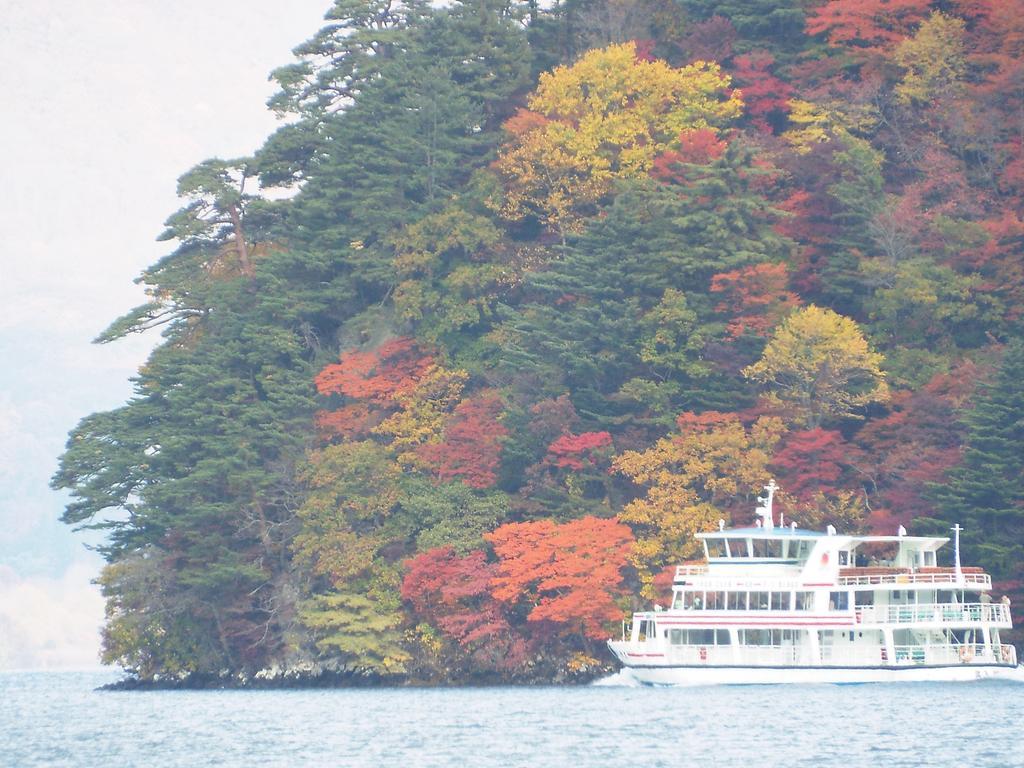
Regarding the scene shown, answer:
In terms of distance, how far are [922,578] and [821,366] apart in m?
8.78

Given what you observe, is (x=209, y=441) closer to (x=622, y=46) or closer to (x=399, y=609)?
(x=399, y=609)

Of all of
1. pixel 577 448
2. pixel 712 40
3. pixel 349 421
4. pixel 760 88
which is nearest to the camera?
pixel 577 448

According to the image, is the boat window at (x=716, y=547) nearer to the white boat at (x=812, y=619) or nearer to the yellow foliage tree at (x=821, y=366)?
the white boat at (x=812, y=619)

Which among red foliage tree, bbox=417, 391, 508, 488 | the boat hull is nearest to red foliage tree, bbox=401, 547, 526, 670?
red foliage tree, bbox=417, 391, 508, 488

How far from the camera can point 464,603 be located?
63062 mm

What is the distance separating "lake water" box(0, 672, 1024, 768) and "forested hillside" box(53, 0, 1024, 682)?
5.09 meters

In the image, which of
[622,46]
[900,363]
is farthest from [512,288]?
[900,363]

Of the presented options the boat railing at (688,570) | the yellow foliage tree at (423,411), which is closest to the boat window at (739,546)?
the boat railing at (688,570)

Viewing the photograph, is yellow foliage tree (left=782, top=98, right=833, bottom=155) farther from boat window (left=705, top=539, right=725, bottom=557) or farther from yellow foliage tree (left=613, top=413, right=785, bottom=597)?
boat window (left=705, top=539, right=725, bottom=557)

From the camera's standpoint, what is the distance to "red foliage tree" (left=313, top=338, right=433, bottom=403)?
69.4m

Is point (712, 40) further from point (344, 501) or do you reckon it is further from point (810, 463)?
point (344, 501)

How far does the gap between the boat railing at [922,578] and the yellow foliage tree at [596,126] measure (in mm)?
18920

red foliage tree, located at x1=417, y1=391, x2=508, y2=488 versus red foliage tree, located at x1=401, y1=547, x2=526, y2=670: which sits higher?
red foliage tree, located at x1=417, y1=391, x2=508, y2=488

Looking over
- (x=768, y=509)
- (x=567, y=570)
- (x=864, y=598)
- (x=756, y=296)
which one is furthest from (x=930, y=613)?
(x=756, y=296)
